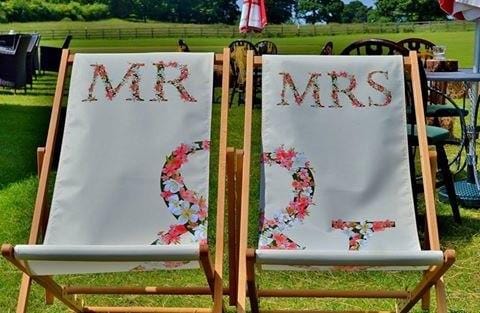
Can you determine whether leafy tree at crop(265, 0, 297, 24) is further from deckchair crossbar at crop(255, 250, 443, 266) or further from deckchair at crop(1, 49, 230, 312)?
deckchair crossbar at crop(255, 250, 443, 266)

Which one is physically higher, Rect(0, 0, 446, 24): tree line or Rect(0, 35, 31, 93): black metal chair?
Rect(0, 0, 446, 24): tree line

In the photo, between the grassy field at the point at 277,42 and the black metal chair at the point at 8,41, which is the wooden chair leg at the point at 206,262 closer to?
the black metal chair at the point at 8,41

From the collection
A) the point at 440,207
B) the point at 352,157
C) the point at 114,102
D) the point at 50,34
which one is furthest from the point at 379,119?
the point at 50,34

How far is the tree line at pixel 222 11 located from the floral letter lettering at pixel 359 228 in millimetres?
20276

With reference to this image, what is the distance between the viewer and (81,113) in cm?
212

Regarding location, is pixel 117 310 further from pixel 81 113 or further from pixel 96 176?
pixel 81 113

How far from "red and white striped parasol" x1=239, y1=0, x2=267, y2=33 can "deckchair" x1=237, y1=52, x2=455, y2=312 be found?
6.60 m

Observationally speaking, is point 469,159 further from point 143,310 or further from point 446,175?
point 143,310

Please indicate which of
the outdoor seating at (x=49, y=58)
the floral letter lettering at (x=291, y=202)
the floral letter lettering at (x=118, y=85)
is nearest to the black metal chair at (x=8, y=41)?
the outdoor seating at (x=49, y=58)

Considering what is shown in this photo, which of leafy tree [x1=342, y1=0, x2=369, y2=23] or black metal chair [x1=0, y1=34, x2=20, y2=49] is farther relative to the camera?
leafy tree [x1=342, y1=0, x2=369, y2=23]

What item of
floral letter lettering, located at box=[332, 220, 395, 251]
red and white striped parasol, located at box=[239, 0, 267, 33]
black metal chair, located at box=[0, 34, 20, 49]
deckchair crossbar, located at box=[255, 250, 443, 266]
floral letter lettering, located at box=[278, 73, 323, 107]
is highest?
red and white striped parasol, located at box=[239, 0, 267, 33]

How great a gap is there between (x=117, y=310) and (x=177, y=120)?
63 cm

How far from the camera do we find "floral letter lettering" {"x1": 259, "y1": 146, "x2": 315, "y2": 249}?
77.5 inches

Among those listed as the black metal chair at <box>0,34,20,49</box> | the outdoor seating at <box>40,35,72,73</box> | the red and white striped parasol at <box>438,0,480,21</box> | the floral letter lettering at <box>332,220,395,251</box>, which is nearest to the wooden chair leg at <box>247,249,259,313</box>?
the floral letter lettering at <box>332,220,395,251</box>
